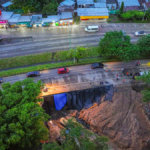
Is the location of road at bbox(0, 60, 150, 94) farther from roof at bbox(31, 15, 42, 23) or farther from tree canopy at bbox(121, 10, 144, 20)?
roof at bbox(31, 15, 42, 23)

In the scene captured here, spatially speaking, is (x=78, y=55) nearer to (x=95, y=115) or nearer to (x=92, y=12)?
(x=95, y=115)

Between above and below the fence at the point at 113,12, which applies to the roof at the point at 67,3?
above

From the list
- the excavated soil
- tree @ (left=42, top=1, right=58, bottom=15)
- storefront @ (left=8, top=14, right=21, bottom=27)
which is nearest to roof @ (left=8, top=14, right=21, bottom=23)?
storefront @ (left=8, top=14, right=21, bottom=27)

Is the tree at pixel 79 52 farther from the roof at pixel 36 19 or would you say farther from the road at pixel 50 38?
the roof at pixel 36 19

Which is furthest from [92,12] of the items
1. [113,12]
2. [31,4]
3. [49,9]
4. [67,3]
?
[31,4]

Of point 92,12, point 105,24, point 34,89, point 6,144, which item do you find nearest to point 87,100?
point 34,89

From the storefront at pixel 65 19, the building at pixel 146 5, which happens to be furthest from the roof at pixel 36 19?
the building at pixel 146 5
